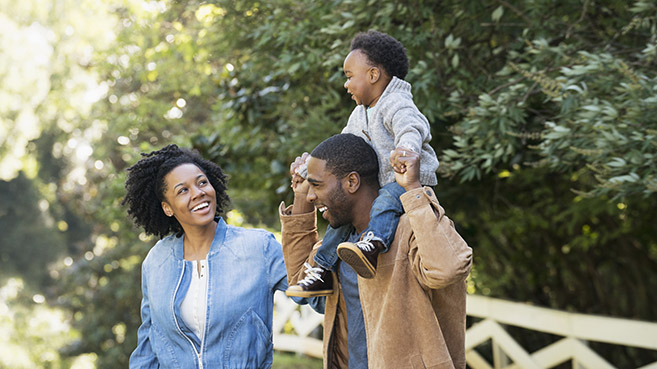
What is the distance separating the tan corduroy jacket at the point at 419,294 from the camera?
6.96 ft

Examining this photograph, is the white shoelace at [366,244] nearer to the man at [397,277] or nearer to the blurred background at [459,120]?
the man at [397,277]

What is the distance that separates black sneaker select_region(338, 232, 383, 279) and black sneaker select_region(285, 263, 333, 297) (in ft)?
0.94

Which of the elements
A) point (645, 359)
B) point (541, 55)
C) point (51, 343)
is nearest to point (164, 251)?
point (541, 55)

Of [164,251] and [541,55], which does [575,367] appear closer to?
[541,55]

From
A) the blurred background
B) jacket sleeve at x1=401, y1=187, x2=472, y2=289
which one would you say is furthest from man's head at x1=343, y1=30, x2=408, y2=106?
the blurred background

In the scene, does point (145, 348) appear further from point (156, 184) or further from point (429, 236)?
point (429, 236)

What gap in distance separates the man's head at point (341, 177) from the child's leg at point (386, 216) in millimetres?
108

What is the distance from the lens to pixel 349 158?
2439mm

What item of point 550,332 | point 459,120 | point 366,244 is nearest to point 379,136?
point 366,244

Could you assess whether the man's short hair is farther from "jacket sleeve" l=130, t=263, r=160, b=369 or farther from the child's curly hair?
"jacket sleeve" l=130, t=263, r=160, b=369

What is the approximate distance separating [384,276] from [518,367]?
4.18 meters

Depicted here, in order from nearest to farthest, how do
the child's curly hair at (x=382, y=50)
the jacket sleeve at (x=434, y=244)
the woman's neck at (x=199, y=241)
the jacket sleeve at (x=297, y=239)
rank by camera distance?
the jacket sleeve at (x=434, y=244) → the child's curly hair at (x=382, y=50) → the jacket sleeve at (x=297, y=239) → the woman's neck at (x=199, y=241)

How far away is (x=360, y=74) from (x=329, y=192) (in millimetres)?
485

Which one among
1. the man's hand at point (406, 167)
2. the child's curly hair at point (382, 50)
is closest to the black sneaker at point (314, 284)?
the man's hand at point (406, 167)
